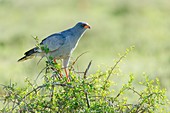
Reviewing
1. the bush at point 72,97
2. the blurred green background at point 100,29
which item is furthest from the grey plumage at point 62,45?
the blurred green background at point 100,29

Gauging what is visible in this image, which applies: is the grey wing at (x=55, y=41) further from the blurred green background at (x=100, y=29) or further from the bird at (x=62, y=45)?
the blurred green background at (x=100, y=29)

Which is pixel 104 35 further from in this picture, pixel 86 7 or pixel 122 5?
pixel 86 7

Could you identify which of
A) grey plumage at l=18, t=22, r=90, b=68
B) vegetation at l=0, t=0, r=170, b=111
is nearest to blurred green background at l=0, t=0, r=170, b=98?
vegetation at l=0, t=0, r=170, b=111

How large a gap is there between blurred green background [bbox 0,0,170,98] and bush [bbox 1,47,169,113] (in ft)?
17.9

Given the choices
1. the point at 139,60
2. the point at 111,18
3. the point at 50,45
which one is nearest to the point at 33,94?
the point at 50,45

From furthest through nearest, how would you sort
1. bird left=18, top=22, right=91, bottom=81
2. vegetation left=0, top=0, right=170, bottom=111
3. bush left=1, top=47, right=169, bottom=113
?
vegetation left=0, top=0, right=170, bottom=111 < bird left=18, top=22, right=91, bottom=81 < bush left=1, top=47, right=169, bottom=113

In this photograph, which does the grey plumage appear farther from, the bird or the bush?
the bush

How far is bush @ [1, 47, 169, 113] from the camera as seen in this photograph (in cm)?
534

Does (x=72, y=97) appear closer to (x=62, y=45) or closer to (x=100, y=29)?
(x=62, y=45)

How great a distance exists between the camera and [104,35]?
1869 cm

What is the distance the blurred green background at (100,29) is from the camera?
14.5 metres

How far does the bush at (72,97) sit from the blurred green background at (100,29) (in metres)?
5.45

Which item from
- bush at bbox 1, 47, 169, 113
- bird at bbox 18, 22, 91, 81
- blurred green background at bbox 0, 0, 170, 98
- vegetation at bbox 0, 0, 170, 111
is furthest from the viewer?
blurred green background at bbox 0, 0, 170, 98

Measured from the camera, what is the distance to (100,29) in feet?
63.6
